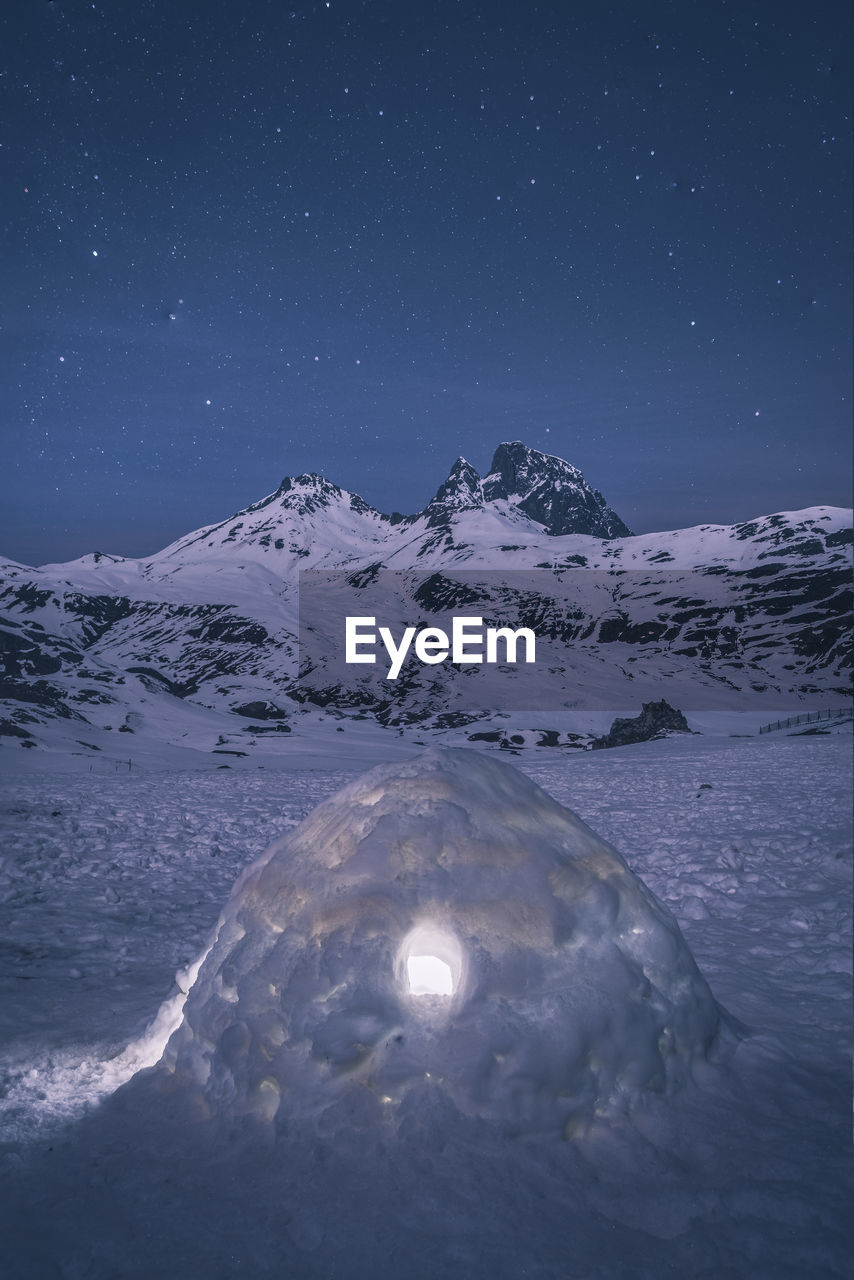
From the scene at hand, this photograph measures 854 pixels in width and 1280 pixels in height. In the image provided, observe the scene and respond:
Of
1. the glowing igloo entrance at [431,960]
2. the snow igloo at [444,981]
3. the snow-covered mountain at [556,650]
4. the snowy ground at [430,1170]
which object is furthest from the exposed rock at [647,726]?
the glowing igloo entrance at [431,960]

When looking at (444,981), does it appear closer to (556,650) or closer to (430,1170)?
(430,1170)

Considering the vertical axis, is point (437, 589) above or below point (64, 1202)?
above

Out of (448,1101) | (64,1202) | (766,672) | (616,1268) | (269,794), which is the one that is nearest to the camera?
(616,1268)

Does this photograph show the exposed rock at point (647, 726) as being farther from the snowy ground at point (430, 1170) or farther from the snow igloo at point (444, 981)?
the snow igloo at point (444, 981)

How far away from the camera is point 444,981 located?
10.5 ft

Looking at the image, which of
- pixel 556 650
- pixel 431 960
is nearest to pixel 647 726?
pixel 431 960

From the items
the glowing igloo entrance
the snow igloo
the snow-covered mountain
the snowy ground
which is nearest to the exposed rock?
the snow-covered mountain

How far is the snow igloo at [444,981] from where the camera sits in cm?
295

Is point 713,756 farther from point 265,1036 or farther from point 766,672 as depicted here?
point 766,672

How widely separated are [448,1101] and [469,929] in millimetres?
678

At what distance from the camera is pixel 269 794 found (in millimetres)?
15383

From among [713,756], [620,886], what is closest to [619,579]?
[713,756]

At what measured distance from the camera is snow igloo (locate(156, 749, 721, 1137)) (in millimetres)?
2949

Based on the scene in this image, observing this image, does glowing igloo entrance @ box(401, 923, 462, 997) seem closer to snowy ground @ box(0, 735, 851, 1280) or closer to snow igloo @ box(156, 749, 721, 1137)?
snow igloo @ box(156, 749, 721, 1137)
